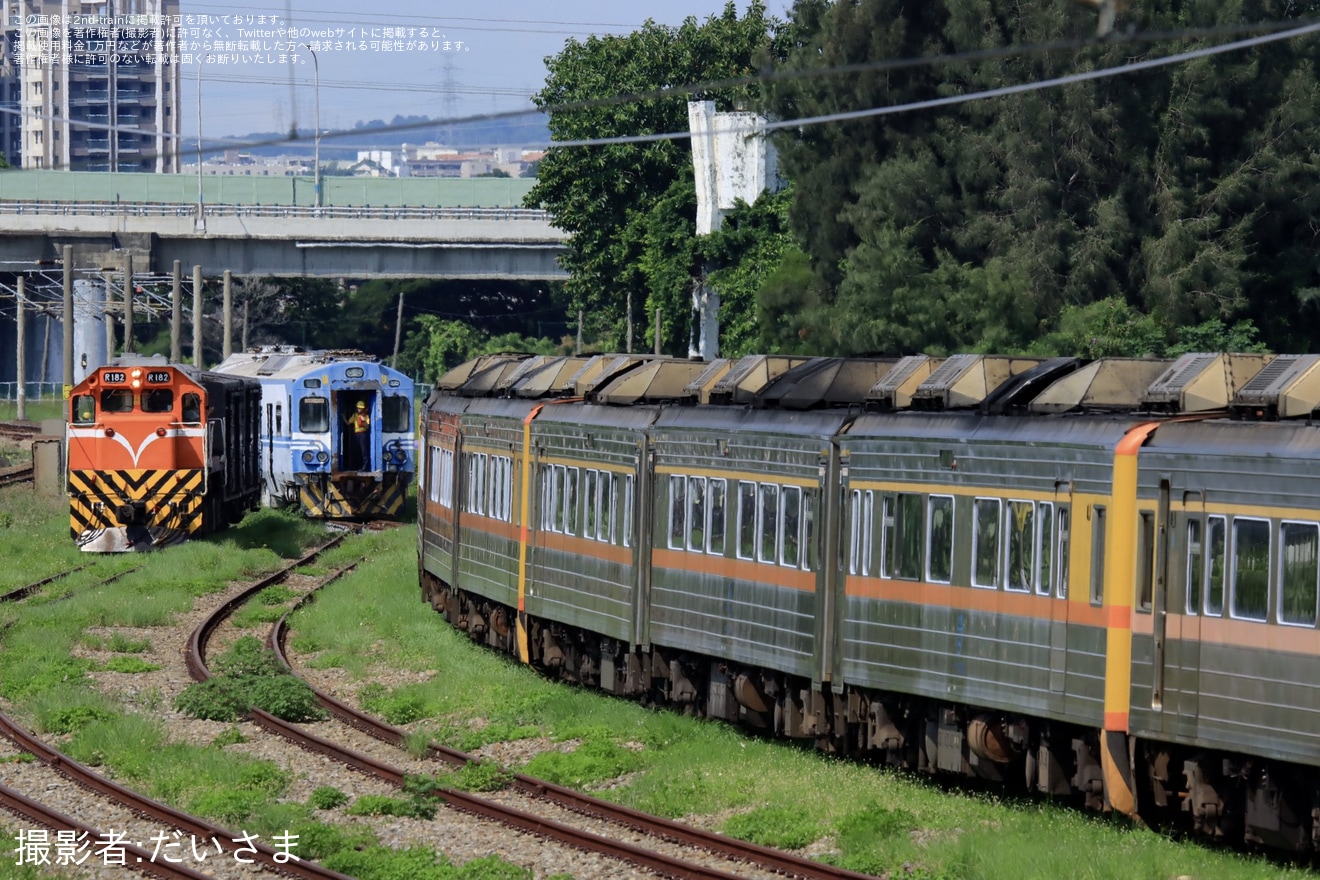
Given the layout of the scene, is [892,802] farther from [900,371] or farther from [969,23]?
[969,23]

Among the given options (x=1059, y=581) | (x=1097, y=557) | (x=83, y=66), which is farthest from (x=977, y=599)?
(x=83, y=66)

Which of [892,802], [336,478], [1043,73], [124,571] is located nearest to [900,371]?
[892,802]

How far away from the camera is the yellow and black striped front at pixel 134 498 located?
34.2 m

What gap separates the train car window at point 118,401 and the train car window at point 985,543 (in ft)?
74.1

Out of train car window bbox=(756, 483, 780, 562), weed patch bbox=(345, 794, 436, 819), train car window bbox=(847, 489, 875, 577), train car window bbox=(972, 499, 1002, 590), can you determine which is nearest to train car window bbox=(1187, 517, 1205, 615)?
train car window bbox=(972, 499, 1002, 590)

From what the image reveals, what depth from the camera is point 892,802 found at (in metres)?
14.9

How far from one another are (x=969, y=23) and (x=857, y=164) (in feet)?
19.0

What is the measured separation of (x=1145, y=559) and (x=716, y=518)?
19.4 feet

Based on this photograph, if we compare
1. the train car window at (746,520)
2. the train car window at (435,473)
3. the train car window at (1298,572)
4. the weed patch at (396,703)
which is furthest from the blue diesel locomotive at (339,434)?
the train car window at (1298,572)

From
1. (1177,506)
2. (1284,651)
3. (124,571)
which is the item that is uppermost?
(1177,506)

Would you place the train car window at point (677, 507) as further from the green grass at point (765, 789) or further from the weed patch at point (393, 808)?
the weed patch at point (393, 808)

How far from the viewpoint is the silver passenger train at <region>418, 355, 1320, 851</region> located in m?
12.6

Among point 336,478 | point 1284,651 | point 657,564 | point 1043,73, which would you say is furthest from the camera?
point 1043,73

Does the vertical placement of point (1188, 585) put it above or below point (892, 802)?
above
